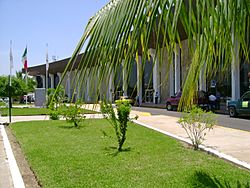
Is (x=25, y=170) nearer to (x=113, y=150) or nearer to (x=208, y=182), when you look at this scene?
(x=113, y=150)

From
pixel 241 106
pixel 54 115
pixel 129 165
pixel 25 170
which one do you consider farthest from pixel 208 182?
pixel 241 106

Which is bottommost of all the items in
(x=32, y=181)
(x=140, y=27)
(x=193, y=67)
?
(x=32, y=181)

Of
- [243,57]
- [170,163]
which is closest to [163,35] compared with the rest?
[243,57]

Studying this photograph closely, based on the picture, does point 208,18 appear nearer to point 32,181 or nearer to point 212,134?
point 32,181

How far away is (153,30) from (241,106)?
21.5m

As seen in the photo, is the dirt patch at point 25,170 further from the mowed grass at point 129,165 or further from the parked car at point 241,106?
the parked car at point 241,106

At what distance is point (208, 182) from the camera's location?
627 centimetres

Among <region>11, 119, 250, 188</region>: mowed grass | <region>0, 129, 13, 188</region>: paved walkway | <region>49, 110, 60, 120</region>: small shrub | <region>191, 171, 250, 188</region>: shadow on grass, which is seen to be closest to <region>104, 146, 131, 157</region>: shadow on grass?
<region>11, 119, 250, 188</region>: mowed grass

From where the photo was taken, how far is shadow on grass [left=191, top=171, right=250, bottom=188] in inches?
236

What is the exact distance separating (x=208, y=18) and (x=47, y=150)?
888cm

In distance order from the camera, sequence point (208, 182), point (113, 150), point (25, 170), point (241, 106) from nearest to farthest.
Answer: point (208, 182), point (25, 170), point (113, 150), point (241, 106)

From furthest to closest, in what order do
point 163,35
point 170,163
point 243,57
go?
point 170,163 < point 243,57 < point 163,35

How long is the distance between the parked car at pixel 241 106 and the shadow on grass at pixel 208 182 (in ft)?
51.1

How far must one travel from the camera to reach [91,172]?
723 cm
